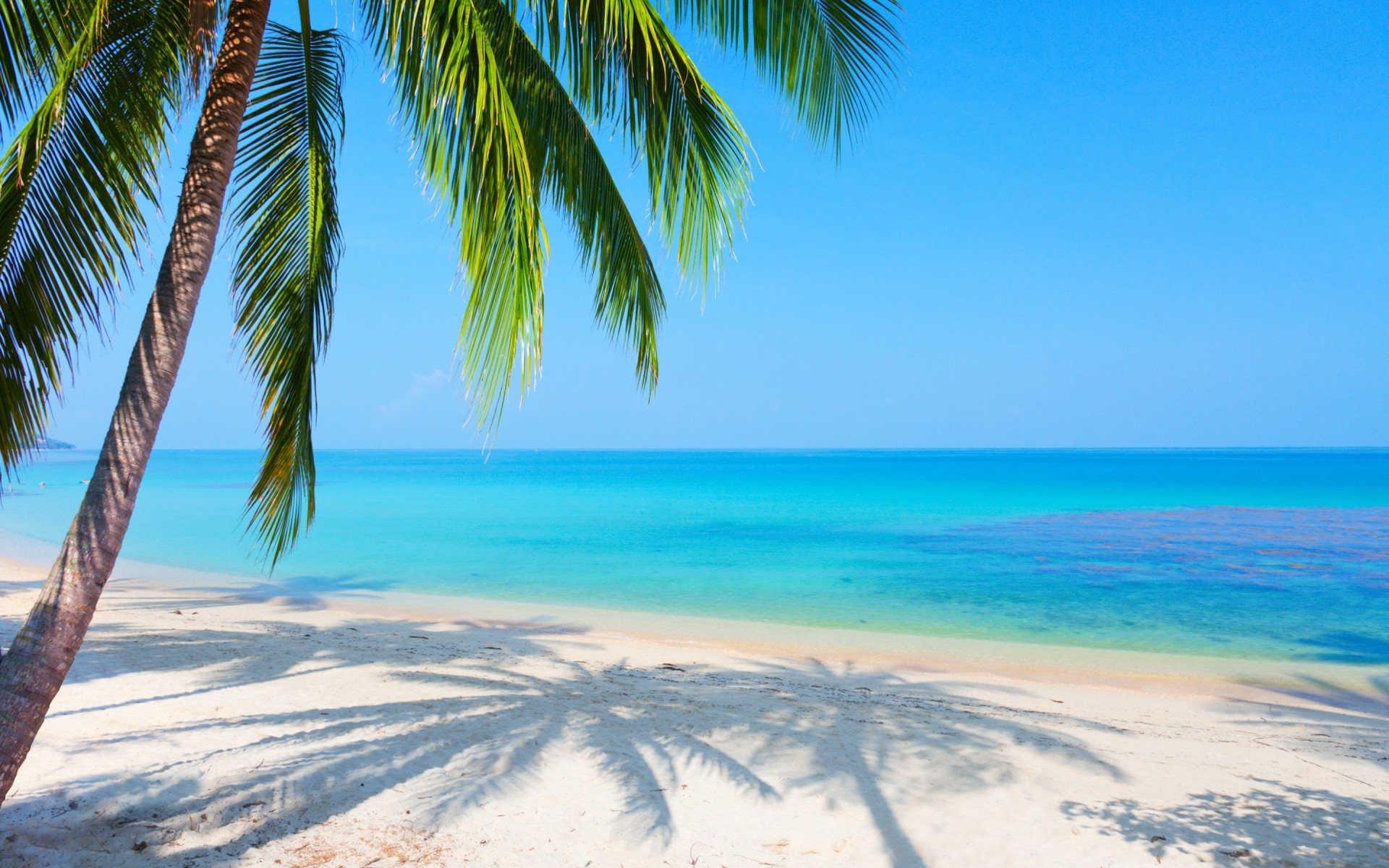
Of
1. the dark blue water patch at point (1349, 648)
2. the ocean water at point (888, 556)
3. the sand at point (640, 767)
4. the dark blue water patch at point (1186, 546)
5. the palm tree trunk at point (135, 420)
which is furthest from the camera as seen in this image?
the dark blue water patch at point (1186, 546)

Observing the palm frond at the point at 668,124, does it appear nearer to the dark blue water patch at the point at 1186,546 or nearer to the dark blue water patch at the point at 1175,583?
the dark blue water patch at the point at 1175,583

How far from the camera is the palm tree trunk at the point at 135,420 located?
8.51 ft

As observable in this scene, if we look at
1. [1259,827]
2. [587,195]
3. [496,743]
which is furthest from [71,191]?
[1259,827]

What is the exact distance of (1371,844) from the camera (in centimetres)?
384

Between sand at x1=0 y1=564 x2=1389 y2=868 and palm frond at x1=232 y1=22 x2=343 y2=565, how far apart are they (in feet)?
4.22

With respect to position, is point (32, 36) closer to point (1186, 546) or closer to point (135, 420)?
point (135, 420)

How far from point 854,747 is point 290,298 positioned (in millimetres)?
4181

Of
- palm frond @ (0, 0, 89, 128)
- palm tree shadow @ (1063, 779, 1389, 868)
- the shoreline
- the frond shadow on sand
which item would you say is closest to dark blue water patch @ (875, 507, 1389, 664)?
the shoreline

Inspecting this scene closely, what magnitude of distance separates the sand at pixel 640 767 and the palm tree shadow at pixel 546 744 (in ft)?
0.07

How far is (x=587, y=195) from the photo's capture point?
4004 millimetres

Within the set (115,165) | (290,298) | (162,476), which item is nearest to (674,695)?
(290,298)

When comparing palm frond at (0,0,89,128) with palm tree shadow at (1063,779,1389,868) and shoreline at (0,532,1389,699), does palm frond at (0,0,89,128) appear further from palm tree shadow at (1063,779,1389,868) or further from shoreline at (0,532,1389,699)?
shoreline at (0,532,1389,699)

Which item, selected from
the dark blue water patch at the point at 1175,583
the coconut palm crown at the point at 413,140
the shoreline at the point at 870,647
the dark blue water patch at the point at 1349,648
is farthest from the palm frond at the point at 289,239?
the dark blue water patch at the point at 1349,648

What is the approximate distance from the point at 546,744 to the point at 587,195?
10.2ft
